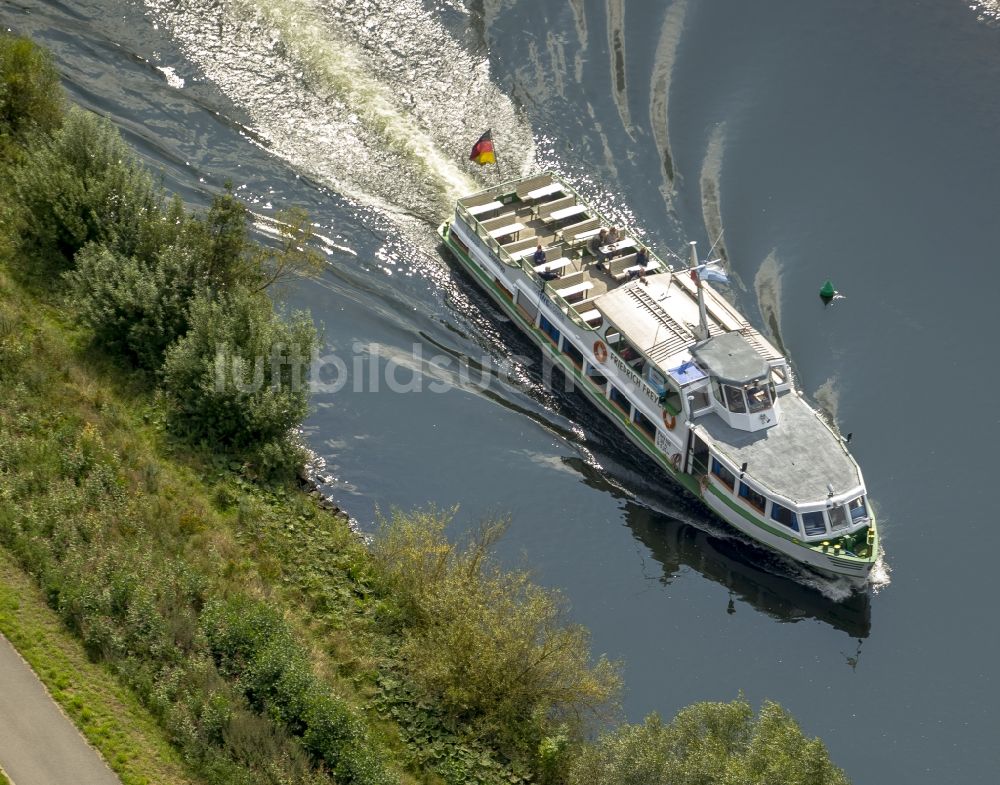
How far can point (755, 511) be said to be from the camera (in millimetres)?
56094

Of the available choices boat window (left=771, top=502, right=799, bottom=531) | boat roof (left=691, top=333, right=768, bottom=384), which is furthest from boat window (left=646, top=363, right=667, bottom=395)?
boat window (left=771, top=502, right=799, bottom=531)

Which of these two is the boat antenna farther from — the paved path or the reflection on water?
the paved path

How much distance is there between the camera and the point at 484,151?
66938 millimetres

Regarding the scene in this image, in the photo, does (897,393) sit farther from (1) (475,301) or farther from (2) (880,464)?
(1) (475,301)

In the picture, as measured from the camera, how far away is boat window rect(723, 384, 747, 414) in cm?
5724

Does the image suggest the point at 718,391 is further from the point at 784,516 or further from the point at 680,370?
the point at 784,516

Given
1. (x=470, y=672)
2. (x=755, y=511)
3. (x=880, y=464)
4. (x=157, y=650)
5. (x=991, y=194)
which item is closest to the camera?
(x=157, y=650)

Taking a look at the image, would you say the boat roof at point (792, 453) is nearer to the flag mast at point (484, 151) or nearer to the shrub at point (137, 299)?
the flag mast at point (484, 151)

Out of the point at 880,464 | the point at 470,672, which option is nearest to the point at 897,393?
the point at 880,464

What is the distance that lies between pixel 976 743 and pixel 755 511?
42.4 ft

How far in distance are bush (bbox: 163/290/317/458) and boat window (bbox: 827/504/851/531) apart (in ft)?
78.2

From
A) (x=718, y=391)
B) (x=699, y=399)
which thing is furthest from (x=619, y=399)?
(x=718, y=391)

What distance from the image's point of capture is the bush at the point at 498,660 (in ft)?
157

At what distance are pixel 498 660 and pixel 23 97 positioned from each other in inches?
1604
